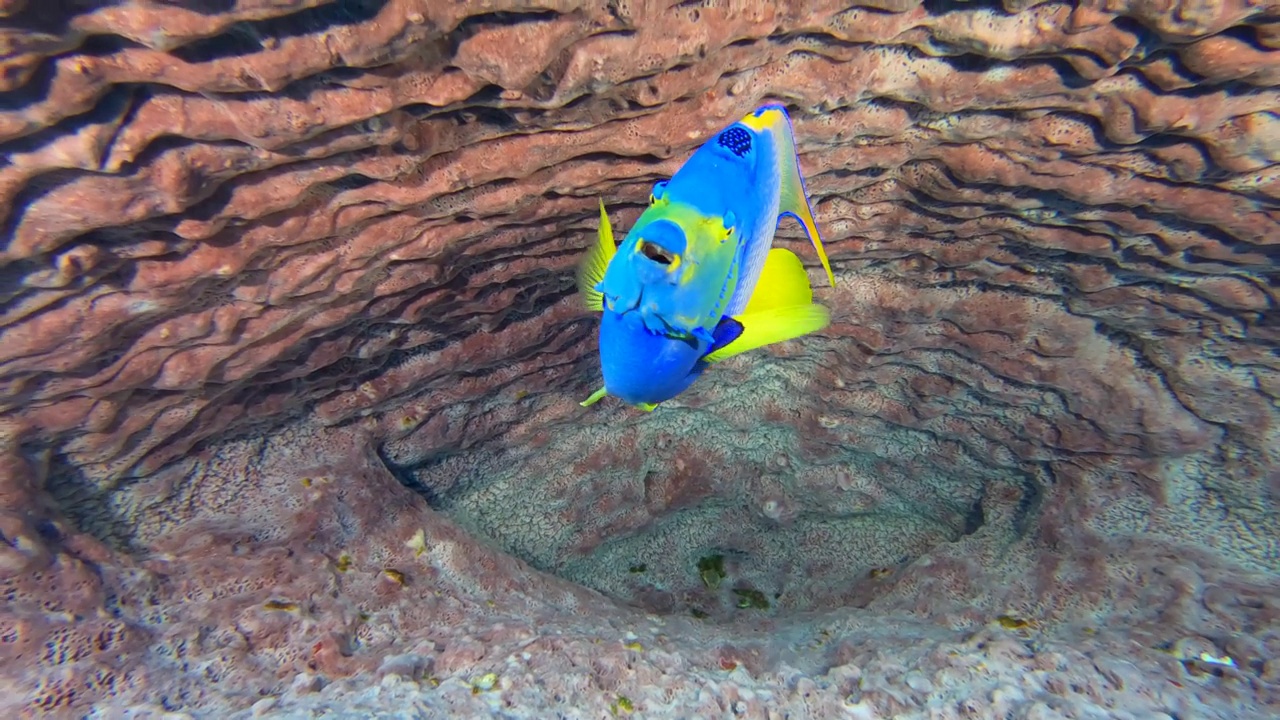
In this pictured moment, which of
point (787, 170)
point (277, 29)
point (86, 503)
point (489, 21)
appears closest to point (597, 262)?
point (787, 170)

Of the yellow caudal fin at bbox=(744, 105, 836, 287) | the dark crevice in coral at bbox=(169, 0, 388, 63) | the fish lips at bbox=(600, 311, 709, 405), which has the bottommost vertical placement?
the fish lips at bbox=(600, 311, 709, 405)

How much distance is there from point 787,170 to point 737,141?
19 cm

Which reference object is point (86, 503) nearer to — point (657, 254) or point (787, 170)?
point (657, 254)

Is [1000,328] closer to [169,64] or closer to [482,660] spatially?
[482,660]

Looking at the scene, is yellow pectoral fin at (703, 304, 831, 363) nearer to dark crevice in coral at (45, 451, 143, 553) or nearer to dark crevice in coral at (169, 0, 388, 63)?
dark crevice in coral at (169, 0, 388, 63)

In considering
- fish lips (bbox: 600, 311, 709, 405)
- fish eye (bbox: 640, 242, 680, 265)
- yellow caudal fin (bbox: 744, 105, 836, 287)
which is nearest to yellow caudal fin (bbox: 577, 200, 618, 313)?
fish lips (bbox: 600, 311, 709, 405)

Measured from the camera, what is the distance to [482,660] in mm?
2875

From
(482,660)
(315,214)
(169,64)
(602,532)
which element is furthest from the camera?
(602,532)

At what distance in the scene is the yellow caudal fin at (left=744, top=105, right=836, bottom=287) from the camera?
1215mm

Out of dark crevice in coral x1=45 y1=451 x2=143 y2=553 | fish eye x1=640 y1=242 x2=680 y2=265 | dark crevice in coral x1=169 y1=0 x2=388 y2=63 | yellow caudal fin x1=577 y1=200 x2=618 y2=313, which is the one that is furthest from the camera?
dark crevice in coral x1=45 y1=451 x2=143 y2=553

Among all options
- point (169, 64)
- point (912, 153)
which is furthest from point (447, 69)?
point (912, 153)

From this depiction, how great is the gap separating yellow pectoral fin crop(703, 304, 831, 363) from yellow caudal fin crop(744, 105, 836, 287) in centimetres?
8

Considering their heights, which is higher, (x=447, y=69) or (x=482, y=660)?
(x=447, y=69)

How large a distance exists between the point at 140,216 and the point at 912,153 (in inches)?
116
